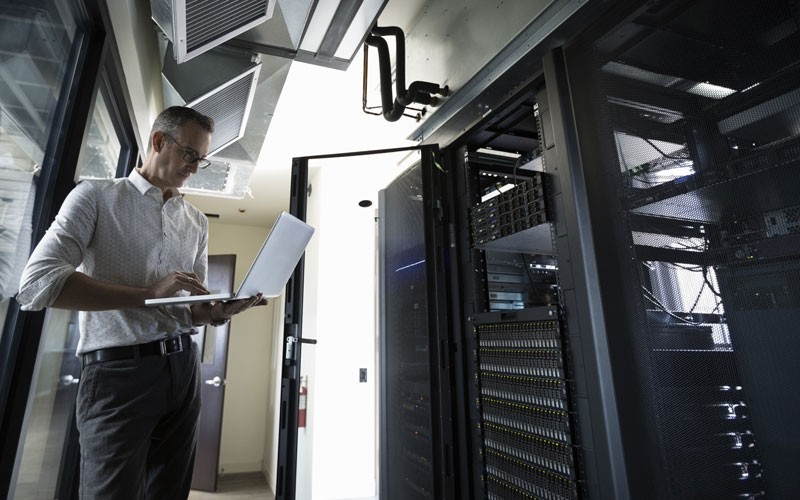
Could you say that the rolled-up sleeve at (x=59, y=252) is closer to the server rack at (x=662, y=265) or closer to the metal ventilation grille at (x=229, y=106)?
the metal ventilation grille at (x=229, y=106)

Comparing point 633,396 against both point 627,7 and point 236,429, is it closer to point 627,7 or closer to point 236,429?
point 627,7

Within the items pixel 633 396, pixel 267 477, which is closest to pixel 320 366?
pixel 267 477

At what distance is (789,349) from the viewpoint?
726mm

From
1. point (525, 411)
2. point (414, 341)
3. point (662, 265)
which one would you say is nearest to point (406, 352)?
point (414, 341)

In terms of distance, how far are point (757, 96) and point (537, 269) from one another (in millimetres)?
1047

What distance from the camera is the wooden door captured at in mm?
3725

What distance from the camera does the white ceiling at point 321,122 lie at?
91.0 inches

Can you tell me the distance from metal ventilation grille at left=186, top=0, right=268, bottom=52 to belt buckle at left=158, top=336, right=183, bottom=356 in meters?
0.89

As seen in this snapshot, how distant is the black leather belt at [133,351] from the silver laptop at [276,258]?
14cm

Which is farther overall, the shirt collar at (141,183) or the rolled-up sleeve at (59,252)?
the shirt collar at (141,183)

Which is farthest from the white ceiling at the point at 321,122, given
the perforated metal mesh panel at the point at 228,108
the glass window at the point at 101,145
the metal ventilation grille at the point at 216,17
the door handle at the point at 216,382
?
the door handle at the point at 216,382

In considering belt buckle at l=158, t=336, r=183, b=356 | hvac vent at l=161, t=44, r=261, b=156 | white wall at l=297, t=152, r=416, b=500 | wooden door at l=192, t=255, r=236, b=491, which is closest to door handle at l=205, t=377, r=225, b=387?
wooden door at l=192, t=255, r=236, b=491

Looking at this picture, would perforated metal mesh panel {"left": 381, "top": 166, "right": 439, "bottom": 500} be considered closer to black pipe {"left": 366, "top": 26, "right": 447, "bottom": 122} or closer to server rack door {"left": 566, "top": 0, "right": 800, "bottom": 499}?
black pipe {"left": 366, "top": 26, "right": 447, "bottom": 122}

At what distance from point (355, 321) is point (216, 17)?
2417 millimetres
